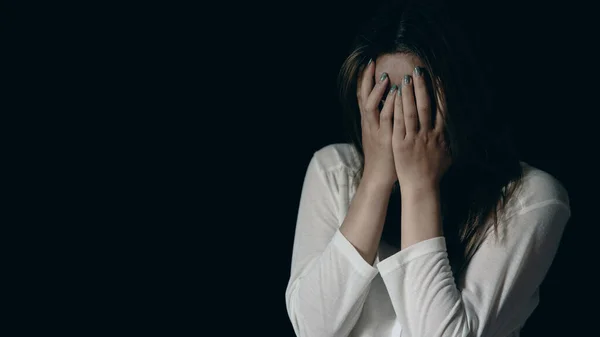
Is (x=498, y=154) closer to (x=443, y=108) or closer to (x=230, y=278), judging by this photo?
(x=443, y=108)

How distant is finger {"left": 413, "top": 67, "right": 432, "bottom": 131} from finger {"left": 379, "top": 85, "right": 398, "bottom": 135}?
43 millimetres

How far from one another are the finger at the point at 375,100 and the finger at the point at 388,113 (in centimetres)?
1

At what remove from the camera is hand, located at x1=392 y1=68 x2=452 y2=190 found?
4.58ft

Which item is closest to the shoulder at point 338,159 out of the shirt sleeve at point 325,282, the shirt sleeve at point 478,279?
the shirt sleeve at point 325,282

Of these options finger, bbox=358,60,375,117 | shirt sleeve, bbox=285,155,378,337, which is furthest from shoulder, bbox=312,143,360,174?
finger, bbox=358,60,375,117

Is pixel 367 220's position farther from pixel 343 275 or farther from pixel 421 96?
pixel 421 96

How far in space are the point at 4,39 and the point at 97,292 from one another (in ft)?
2.30

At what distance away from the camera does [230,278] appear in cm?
207

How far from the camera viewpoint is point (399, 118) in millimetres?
1406

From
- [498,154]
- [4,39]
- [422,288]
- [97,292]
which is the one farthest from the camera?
[97,292]

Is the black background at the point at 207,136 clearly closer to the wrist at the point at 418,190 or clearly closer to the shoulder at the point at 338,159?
the shoulder at the point at 338,159

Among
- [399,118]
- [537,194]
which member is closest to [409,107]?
[399,118]

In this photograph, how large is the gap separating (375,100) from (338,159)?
0.27 metres

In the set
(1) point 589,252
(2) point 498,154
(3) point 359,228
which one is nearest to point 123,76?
(3) point 359,228
